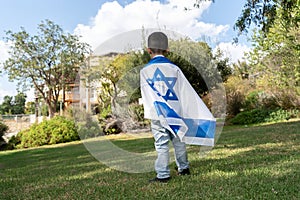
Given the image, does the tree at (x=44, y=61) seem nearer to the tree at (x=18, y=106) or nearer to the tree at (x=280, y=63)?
Result: the tree at (x=280, y=63)

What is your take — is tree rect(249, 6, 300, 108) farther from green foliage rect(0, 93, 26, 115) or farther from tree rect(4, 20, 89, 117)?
green foliage rect(0, 93, 26, 115)

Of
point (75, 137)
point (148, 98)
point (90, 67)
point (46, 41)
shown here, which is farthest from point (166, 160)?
point (46, 41)

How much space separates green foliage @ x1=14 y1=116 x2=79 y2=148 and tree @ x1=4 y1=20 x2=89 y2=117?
11.6m

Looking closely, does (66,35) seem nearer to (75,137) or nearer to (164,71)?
(75,137)

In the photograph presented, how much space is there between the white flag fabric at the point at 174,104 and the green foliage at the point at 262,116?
12.9 m

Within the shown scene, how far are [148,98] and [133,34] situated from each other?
4.78 feet

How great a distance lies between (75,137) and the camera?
15805 millimetres

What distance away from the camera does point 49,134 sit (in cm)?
1578

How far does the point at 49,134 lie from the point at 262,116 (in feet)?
34.2

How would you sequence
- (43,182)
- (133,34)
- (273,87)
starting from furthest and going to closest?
(273,87) → (133,34) → (43,182)

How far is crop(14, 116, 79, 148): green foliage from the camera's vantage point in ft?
50.9

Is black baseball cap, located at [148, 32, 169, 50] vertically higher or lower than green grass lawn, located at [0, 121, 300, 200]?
higher

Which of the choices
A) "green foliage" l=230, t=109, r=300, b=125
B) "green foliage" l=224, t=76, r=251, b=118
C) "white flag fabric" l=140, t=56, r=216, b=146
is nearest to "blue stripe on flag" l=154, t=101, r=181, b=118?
"white flag fabric" l=140, t=56, r=216, b=146

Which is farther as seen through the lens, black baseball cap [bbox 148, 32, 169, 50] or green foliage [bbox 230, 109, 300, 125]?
green foliage [bbox 230, 109, 300, 125]
